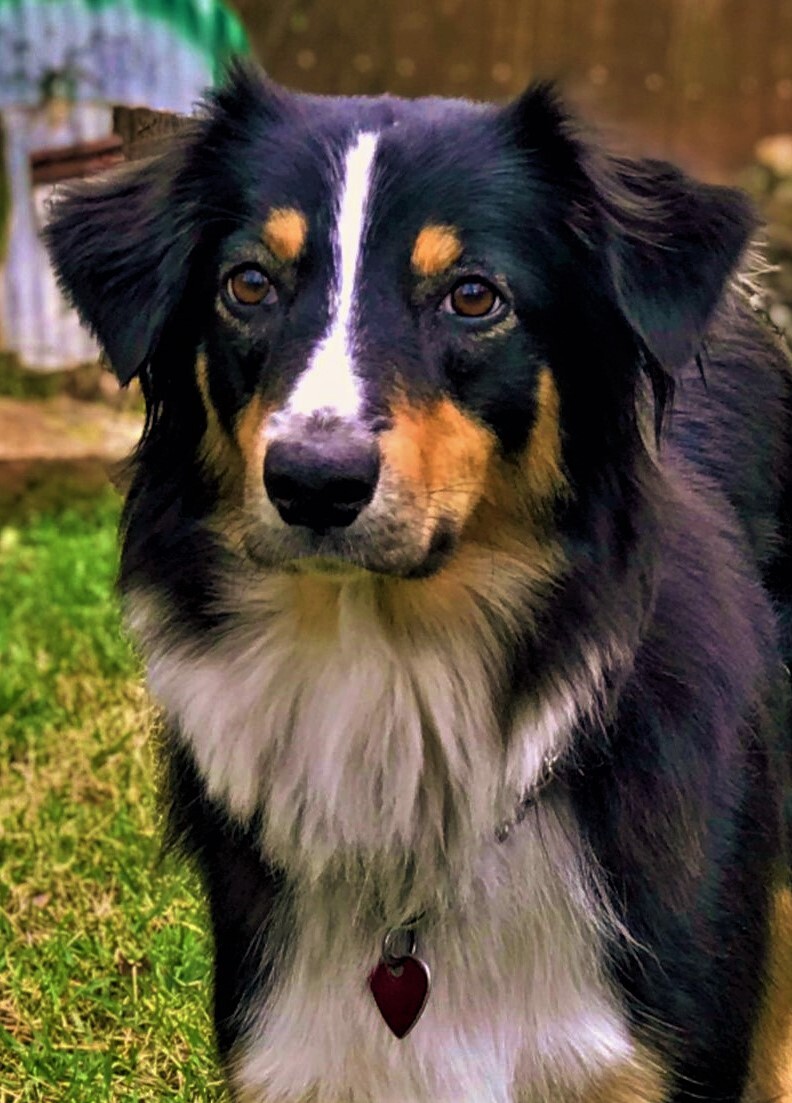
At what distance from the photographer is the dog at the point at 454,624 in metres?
2.09

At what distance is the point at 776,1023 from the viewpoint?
2.74m

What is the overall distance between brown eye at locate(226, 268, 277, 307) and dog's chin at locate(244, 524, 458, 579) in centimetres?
36

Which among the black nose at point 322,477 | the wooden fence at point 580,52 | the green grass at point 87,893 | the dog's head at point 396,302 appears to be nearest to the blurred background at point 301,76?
the wooden fence at point 580,52

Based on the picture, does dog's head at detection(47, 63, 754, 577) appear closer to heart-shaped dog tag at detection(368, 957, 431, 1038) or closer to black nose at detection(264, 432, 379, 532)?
black nose at detection(264, 432, 379, 532)

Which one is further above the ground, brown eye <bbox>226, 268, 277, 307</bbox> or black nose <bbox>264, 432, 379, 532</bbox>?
brown eye <bbox>226, 268, 277, 307</bbox>

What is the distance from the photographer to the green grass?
2902 mm

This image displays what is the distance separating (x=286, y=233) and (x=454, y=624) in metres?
0.61

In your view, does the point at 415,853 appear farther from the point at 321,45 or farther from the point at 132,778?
the point at 321,45

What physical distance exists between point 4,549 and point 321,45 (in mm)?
3593

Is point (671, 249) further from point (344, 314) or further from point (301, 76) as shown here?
point (301, 76)

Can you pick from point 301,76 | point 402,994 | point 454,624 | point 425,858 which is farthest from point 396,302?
point 301,76

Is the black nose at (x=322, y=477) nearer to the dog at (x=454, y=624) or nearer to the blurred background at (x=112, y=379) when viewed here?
the dog at (x=454, y=624)

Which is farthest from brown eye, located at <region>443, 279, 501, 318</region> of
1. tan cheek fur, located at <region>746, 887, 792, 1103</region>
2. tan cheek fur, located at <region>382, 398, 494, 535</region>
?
tan cheek fur, located at <region>746, 887, 792, 1103</region>

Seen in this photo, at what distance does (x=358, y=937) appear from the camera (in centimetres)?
221
